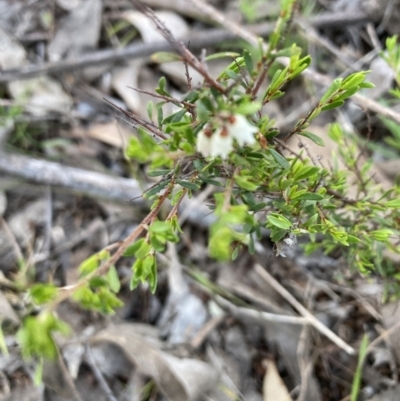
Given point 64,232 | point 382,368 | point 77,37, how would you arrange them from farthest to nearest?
point 77,37 → point 64,232 → point 382,368

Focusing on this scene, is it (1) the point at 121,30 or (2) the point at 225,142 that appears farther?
(1) the point at 121,30

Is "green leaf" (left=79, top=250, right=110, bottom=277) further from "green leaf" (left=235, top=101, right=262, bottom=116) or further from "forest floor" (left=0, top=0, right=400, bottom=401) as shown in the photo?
"forest floor" (left=0, top=0, right=400, bottom=401)

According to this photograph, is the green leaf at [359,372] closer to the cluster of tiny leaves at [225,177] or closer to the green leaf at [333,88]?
the cluster of tiny leaves at [225,177]

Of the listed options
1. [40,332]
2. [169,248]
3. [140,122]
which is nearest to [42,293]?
[40,332]

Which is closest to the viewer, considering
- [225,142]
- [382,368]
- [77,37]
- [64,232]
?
[225,142]

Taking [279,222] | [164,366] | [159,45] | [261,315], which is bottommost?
[164,366]

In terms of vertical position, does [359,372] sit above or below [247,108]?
below

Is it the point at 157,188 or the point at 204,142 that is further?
the point at 157,188

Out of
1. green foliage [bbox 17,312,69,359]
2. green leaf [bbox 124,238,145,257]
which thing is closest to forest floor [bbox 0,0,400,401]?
green leaf [bbox 124,238,145,257]

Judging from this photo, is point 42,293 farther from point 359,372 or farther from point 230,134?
point 359,372

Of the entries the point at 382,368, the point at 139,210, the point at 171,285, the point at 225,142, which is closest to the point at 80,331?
the point at 171,285

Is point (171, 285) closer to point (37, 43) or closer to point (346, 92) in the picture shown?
point (346, 92)
